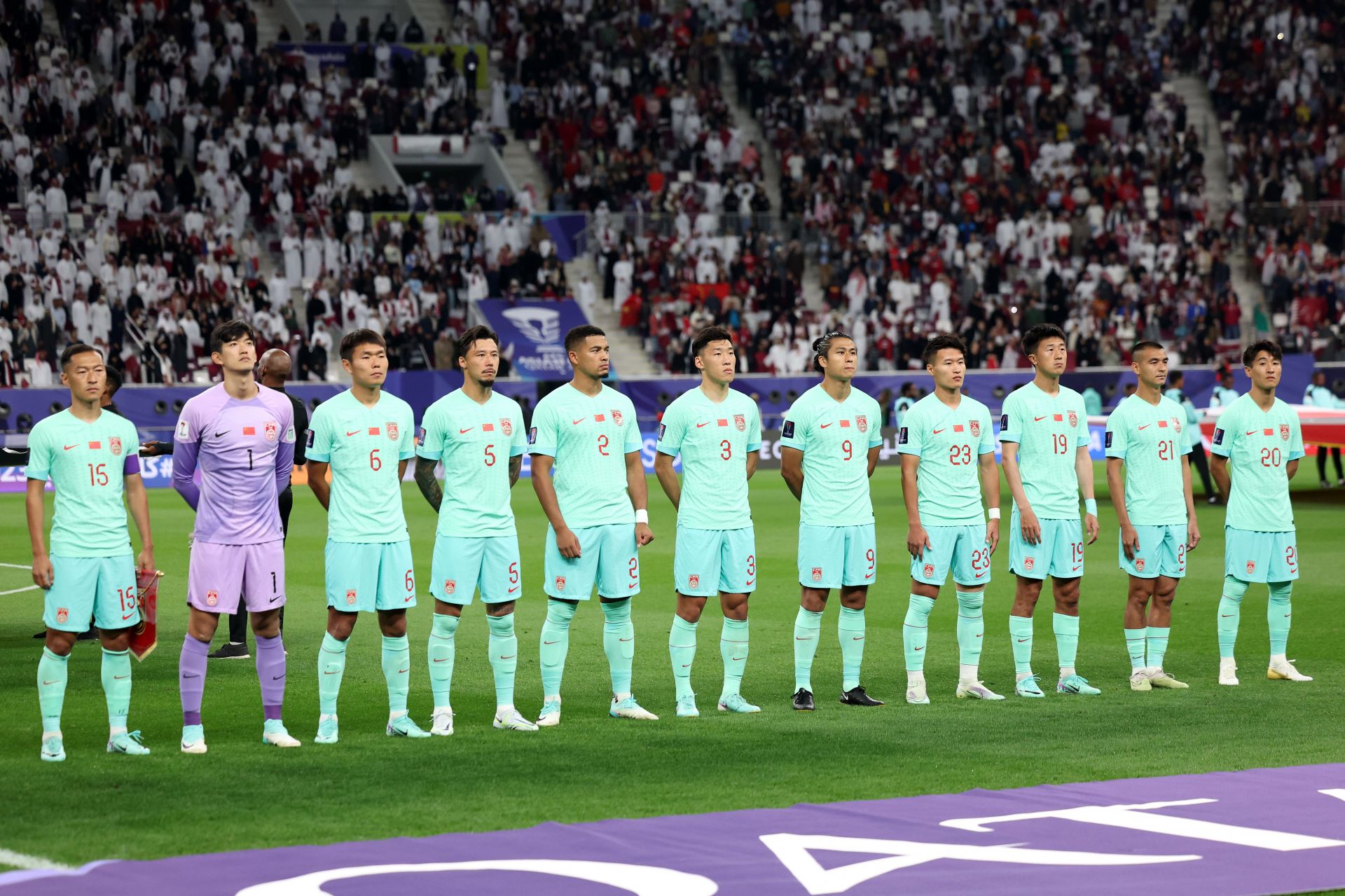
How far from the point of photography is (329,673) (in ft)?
30.0

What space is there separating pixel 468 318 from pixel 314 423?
25.6 metres

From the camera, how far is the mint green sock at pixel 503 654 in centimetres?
957

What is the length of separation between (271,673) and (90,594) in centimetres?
100

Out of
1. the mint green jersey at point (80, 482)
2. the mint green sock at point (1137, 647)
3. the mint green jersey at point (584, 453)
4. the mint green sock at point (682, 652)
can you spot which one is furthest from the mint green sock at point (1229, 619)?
the mint green jersey at point (80, 482)

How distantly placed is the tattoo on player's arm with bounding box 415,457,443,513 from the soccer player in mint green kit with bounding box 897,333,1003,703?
2.58 m

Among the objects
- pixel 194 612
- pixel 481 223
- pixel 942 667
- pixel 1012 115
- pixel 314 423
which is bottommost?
pixel 942 667

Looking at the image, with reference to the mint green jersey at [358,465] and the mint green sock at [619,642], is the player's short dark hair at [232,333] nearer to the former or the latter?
the mint green jersey at [358,465]

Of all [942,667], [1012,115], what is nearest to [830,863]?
[942,667]

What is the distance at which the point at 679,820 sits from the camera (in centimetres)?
733

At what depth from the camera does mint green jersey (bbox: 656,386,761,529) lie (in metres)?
10.1

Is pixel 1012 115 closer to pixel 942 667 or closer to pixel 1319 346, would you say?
pixel 1319 346

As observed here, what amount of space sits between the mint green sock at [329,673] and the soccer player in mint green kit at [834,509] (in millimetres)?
2747

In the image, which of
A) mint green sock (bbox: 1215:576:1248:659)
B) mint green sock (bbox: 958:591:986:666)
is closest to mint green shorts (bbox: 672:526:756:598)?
mint green sock (bbox: 958:591:986:666)

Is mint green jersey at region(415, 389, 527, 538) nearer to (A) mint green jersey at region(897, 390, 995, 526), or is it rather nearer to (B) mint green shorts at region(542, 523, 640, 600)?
(B) mint green shorts at region(542, 523, 640, 600)
